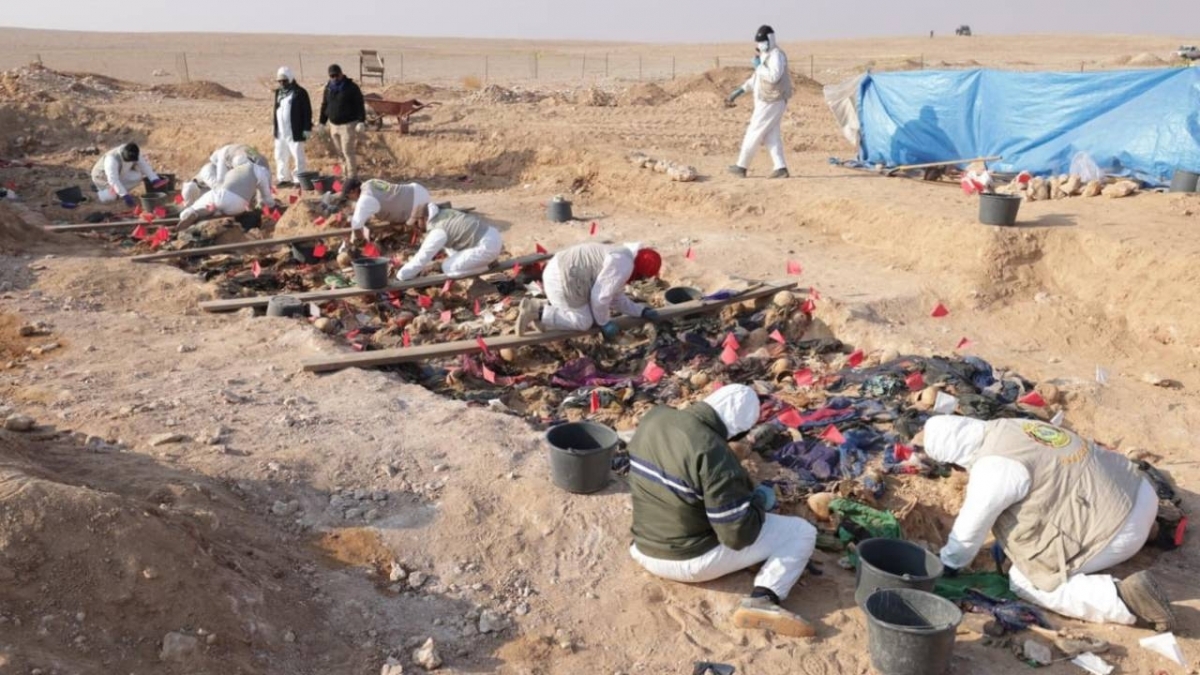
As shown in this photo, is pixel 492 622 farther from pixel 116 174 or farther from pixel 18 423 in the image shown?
pixel 116 174

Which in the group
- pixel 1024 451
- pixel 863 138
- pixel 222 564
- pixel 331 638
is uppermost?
pixel 863 138

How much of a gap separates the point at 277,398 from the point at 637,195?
21.3 feet

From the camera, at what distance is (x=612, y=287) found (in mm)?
6824

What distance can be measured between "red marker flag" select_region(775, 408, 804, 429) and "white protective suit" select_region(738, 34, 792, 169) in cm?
595

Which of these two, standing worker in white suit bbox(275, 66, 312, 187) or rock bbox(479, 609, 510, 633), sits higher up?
standing worker in white suit bbox(275, 66, 312, 187)

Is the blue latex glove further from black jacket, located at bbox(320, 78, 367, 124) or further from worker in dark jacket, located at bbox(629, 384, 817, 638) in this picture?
black jacket, located at bbox(320, 78, 367, 124)

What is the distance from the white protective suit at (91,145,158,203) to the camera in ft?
39.2

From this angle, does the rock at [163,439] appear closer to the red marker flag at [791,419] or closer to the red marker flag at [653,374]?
the red marker flag at [653,374]

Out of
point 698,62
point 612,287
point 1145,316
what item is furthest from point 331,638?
point 698,62

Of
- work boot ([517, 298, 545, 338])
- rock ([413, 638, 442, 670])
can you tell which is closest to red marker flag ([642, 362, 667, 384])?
work boot ([517, 298, 545, 338])

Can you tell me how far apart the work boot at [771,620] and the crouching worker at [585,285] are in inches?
132

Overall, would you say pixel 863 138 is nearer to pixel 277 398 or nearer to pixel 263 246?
pixel 263 246

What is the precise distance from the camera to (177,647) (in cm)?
328

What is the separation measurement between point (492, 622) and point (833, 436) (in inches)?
101
